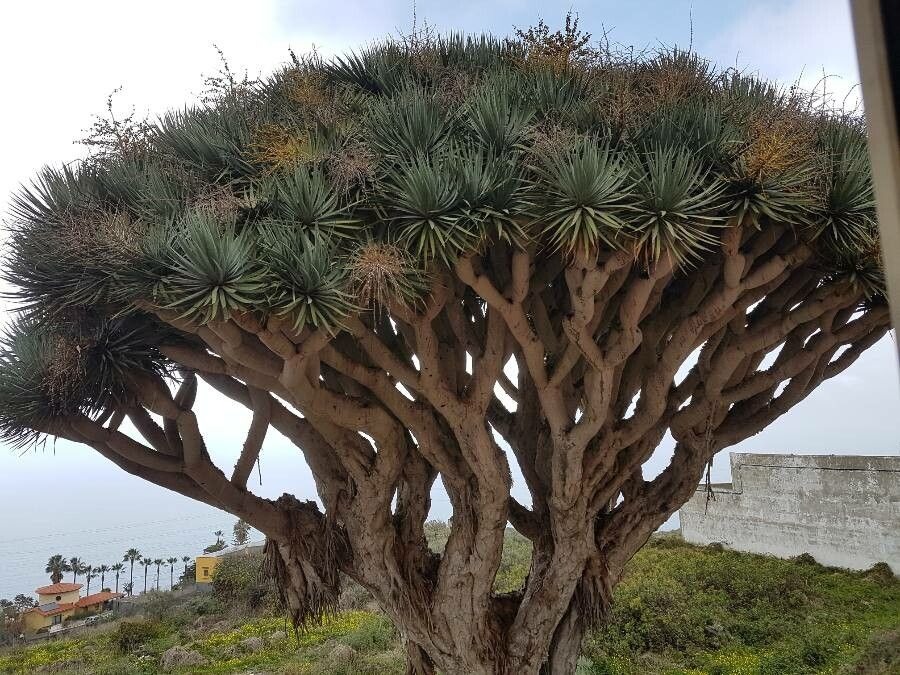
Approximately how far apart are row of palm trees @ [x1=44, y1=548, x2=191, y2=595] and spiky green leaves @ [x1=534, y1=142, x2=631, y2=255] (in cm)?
1782

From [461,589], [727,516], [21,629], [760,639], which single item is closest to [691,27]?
[461,589]

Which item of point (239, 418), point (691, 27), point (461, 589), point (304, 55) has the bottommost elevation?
point (461, 589)

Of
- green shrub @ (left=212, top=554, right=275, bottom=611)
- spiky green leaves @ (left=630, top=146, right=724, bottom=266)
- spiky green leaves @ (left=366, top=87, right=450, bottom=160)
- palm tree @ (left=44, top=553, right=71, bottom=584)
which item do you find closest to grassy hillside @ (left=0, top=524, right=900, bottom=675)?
green shrub @ (left=212, top=554, right=275, bottom=611)

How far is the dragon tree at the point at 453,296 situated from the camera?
406cm

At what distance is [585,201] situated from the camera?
3879mm

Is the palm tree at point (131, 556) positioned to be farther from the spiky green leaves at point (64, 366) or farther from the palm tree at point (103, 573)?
the spiky green leaves at point (64, 366)

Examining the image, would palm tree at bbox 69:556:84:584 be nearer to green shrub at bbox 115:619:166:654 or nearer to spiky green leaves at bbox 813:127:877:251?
green shrub at bbox 115:619:166:654

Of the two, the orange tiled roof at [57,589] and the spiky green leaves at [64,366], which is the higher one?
the spiky green leaves at [64,366]

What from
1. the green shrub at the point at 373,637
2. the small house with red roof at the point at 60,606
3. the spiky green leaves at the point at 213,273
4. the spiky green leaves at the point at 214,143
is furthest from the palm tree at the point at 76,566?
the spiky green leaves at the point at 213,273

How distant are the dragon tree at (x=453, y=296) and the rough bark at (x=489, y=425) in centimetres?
3

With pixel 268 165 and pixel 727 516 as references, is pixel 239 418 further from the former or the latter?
pixel 727 516

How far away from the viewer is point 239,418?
623 cm

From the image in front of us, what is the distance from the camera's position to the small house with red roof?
49.8 feet

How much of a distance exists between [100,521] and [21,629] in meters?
6.11
